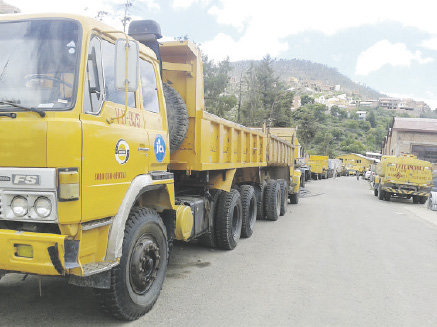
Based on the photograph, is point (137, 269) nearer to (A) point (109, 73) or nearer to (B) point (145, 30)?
(A) point (109, 73)

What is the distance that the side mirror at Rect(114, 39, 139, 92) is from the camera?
117 inches

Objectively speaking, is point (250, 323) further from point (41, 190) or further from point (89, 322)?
point (41, 190)

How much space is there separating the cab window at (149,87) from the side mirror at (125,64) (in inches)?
29.9

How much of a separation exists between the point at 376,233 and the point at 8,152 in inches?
320

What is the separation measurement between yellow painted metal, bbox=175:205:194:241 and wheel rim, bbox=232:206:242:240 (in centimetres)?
Result: 192

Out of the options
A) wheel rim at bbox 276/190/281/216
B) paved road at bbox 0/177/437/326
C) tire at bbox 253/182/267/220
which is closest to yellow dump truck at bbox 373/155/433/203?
wheel rim at bbox 276/190/281/216

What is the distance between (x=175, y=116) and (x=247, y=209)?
310cm

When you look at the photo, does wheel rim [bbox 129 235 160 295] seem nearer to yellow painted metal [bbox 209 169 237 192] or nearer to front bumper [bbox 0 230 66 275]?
front bumper [bbox 0 230 66 275]

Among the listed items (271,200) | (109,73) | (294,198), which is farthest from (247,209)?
(294,198)

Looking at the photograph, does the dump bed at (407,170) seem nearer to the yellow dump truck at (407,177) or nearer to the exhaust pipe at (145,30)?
the yellow dump truck at (407,177)

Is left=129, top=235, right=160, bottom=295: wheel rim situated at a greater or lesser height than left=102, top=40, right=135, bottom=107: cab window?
lesser

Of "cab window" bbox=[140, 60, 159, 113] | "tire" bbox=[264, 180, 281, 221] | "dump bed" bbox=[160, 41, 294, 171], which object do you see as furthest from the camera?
"tire" bbox=[264, 180, 281, 221]

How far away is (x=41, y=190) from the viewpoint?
2.67m

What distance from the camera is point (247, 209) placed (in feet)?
23.6
